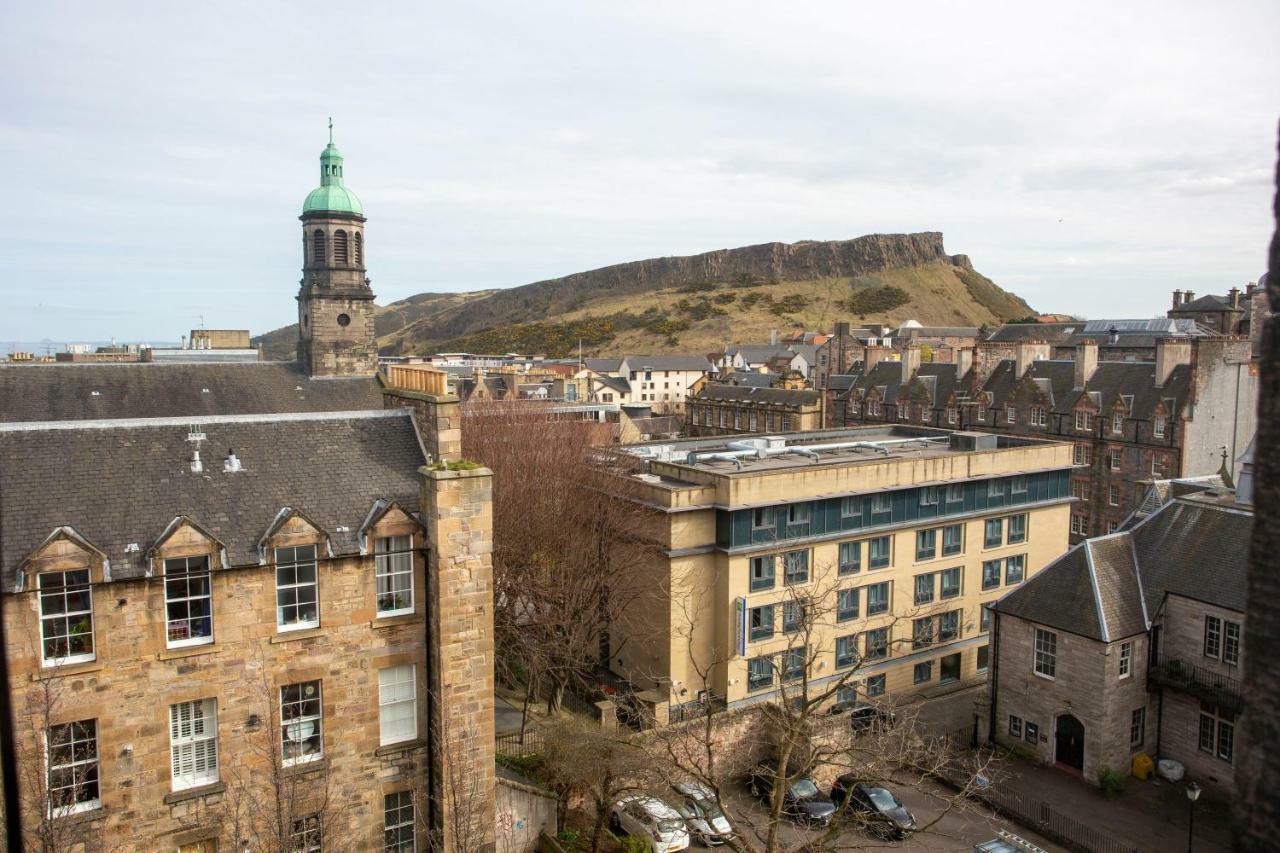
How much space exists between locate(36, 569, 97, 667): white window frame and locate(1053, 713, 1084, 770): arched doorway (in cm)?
2771

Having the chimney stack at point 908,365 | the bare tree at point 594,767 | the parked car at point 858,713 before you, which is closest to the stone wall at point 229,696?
the bare tree at point 594,767

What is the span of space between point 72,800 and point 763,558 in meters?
20.9

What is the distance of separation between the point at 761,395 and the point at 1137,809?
50258 mm

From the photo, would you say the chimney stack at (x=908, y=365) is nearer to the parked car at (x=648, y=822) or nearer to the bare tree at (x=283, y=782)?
the parked car at (x=648, y=822)

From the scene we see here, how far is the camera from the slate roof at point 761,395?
6962cm

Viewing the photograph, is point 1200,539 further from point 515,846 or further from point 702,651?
point 515,846

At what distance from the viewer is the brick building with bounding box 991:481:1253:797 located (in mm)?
27031

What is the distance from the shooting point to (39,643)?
50.9 ft

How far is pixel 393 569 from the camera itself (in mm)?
18766

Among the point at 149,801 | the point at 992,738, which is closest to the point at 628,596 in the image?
the point at 992,738

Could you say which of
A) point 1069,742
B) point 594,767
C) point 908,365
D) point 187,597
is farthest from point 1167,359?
point 187,597

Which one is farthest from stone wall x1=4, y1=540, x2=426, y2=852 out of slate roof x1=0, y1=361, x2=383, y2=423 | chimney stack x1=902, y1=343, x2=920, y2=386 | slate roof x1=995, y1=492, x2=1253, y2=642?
chimney stack x1=902, y1=343, x2=920, y2=386

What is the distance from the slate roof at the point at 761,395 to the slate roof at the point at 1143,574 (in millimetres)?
39716

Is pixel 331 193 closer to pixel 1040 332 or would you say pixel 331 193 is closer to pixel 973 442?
pixel 973 442
